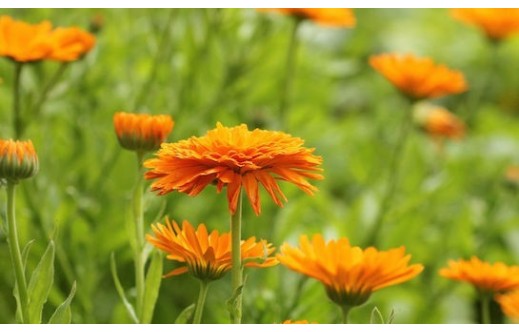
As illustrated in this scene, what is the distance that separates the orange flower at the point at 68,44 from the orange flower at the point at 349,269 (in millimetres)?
228

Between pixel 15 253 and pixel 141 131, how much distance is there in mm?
101

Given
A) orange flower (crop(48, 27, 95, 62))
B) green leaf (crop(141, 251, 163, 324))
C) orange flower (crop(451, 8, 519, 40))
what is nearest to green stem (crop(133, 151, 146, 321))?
green leaf (crop(141, 251, 163, 324))

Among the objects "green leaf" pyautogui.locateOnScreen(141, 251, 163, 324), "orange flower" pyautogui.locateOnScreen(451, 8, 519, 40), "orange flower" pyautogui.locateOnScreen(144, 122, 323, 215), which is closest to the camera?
"orange flower" pyautogui.locateOnScreen(144, 122, 323, 215)

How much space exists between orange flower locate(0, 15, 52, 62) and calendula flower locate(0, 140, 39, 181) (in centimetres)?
15

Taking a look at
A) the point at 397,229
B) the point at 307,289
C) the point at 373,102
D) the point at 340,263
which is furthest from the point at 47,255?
the point at 373,102

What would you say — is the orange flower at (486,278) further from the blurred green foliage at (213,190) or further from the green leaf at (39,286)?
the green leaf at (39,286)

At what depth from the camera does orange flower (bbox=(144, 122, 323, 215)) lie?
46 centimetres

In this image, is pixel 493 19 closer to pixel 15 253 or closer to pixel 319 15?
pixel 319 15

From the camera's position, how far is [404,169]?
113 centimetres

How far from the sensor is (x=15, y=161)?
50 cm

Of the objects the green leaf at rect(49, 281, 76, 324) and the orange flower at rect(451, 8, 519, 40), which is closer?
the green leaf at rect(49, 281, 76, 324)

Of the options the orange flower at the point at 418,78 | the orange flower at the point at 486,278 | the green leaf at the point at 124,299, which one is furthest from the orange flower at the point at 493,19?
the green leaf at the point at 124,299

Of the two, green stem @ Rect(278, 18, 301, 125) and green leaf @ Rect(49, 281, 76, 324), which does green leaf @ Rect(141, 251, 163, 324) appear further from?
green stem @ Rect(278, 18, 301, 125)

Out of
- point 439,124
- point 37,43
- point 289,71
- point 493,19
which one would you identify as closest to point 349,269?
point 37,43
